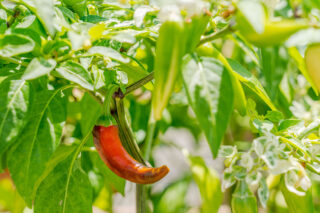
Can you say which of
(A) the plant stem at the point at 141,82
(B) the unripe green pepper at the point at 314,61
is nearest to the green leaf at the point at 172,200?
(A) the plant stem at the point at 141,82

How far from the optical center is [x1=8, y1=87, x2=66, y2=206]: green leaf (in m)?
0.50

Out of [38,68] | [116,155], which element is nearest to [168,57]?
[38,68]

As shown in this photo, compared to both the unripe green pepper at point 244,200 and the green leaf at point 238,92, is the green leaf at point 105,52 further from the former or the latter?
the unripe green pepper at point 244,200

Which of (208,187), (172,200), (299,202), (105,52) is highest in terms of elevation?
(105,52)

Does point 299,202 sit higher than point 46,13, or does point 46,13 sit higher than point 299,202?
point 46,13

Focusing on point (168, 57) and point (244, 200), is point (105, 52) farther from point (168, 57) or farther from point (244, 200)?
point (244, 200)

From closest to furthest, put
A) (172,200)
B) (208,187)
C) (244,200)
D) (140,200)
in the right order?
(244,200) < (140,200) < (208,187) < (172,200)

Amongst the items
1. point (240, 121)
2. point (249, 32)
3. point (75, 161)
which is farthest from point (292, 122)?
point (240, 121)

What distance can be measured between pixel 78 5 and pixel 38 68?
0.69ft

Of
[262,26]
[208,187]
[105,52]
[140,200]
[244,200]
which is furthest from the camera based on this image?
[208,187]

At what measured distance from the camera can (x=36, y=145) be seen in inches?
19.9

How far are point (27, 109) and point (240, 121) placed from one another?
826 mm

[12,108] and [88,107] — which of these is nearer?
[12,108]

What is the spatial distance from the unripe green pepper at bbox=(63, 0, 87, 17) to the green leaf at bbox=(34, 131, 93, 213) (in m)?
0.19
